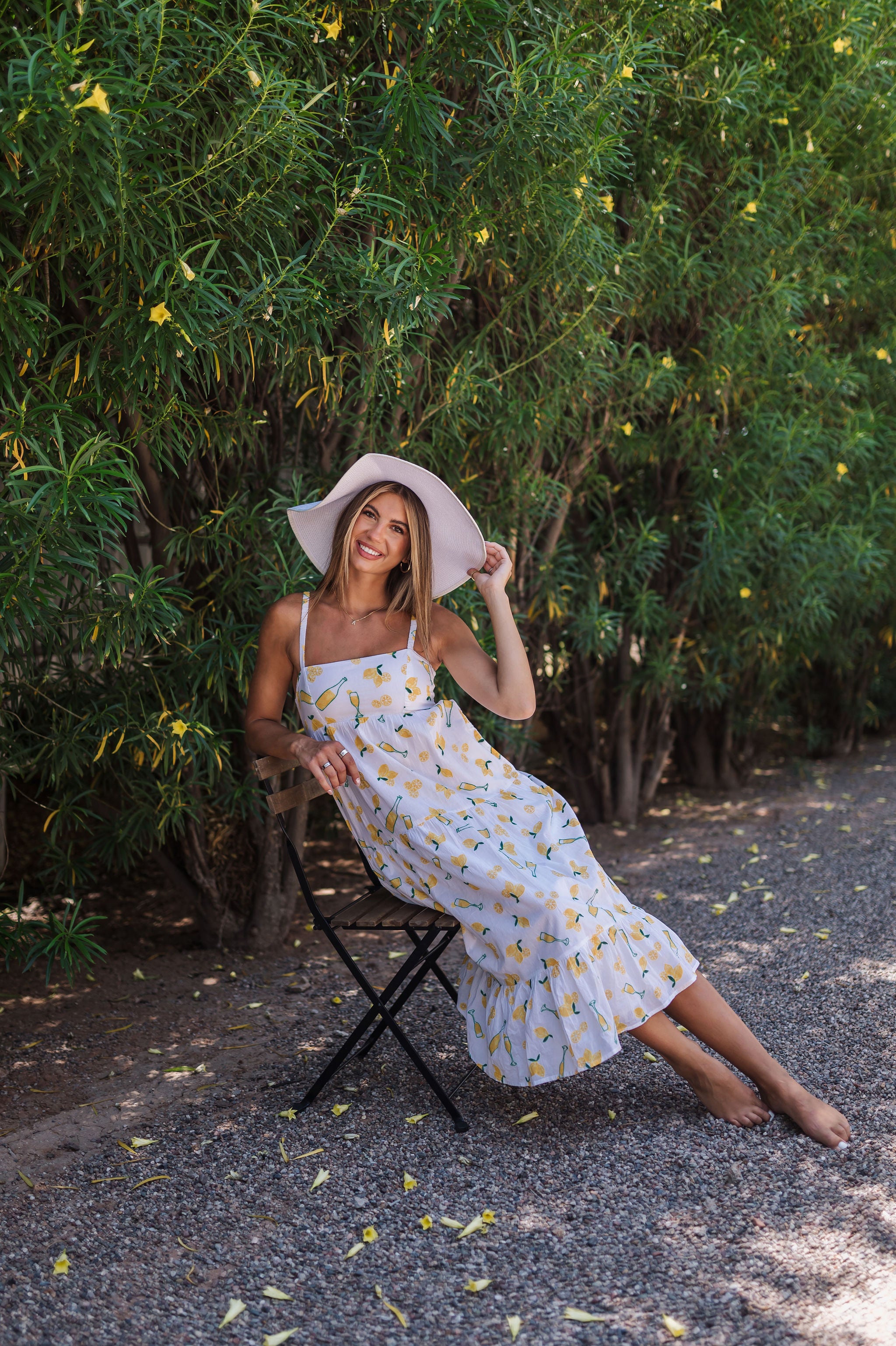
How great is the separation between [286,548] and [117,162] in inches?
50.5

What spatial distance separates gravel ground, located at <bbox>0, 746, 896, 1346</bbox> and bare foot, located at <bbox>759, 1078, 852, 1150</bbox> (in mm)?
48

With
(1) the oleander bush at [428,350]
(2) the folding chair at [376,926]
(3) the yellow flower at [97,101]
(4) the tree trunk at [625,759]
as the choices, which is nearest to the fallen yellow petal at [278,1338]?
(2) the folding chair at [376,926]

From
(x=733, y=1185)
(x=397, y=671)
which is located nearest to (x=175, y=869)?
(x=397, y=671)

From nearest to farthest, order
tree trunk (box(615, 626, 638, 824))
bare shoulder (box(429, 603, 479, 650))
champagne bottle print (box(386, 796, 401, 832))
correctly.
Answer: champagne bottle print (box(386, 796, 401, 832))
bare shoulder (box(429, 603, 479, 650))
tree trunk (box(615, 626, 638, 824))

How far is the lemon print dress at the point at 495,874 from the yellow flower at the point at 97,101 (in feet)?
3.74

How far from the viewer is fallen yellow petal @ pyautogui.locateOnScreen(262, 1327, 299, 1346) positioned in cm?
174

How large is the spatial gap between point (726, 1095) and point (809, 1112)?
0.17 metres

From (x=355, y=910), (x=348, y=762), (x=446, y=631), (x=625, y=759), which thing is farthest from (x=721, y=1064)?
(x=625, y=759)

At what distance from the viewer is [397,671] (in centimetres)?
255

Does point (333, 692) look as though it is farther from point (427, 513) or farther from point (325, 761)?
point (427, 513)

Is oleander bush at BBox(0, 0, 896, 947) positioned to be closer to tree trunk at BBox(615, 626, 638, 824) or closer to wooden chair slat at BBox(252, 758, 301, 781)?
tree trunk at BBox(615, 626, 638, 824)

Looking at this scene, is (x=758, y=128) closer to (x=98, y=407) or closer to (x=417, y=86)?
(x=417, y=86)

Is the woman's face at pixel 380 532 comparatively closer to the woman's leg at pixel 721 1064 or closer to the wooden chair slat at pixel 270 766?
the wooden chair slat at pixel 270 766

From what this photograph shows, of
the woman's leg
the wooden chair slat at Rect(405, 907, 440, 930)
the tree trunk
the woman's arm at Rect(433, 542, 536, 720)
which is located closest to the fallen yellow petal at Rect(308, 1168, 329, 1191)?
the wooden chair slat at Rect(405, 907, 440, 930)
